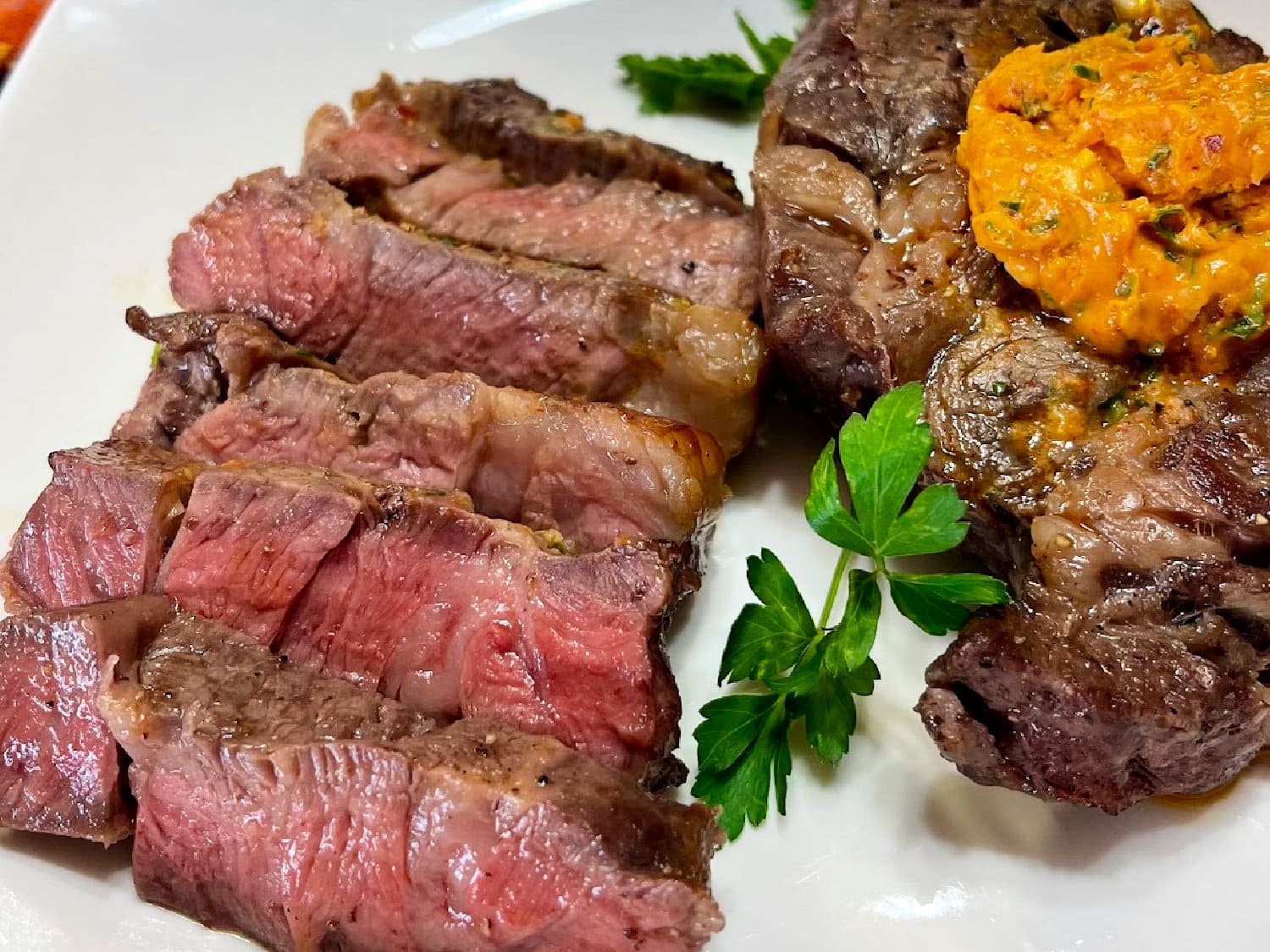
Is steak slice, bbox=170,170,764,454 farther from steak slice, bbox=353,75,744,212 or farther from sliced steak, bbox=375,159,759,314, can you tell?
steak slice, bbox=353,75,744,212

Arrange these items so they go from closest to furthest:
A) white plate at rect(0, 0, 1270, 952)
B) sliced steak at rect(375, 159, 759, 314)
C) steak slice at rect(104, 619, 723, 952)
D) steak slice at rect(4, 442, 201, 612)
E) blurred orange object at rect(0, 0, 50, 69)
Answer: steak slice at rect(104, 619, 723, 952)
white plate at rect(0, 0, 1270, 952)
steak slice at rect(4, 442, 201, 612)
sliced steak at rect(375, 159, 759, 314)
blurred orange object at rect(0, 0, 50, 69)

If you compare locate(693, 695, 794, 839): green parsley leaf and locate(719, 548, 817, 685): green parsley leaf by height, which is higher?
locate(719, 548, 817, 685): green parsley leaf

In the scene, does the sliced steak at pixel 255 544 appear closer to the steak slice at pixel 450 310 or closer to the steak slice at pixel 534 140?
the steak slice at pixel 450 310

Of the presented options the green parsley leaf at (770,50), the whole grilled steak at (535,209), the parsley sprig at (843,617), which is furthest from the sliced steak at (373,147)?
the parsley sprig at (843,617)

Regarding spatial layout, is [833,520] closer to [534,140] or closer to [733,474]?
[733,474]

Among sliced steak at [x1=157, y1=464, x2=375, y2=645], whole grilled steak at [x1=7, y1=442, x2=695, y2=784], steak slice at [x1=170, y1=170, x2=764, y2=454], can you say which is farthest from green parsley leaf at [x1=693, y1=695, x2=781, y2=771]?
sliced steak at [x1=157, y1=464, x2=375, y2=645]
